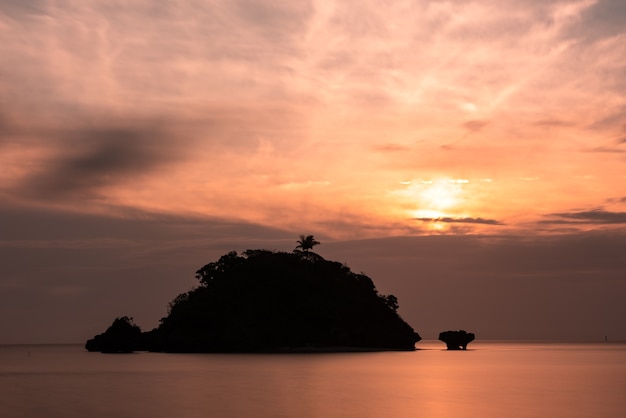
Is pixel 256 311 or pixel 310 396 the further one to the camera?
pixel 256 311

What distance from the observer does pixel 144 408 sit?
55.2m

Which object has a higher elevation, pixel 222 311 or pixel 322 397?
pixel 222 311

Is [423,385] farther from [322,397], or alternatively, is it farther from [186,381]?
[186,381]

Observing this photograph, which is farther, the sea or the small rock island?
the small rock island

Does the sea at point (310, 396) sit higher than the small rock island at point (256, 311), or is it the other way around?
the small rock island at point (256, 311)

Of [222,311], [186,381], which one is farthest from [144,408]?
[222,311]

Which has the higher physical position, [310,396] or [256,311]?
[256,311]

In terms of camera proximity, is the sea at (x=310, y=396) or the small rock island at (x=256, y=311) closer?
the sea at (x=310, y=396)

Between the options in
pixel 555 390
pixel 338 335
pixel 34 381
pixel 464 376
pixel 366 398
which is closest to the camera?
pixel 366 398

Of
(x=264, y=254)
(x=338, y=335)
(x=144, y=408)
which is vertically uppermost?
(x=264, y=254)

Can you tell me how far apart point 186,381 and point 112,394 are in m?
16.7

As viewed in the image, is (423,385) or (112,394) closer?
(112,394)

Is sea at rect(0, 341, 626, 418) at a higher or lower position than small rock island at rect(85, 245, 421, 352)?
lower

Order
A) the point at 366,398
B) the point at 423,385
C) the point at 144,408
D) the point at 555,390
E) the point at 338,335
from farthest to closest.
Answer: the point at 338,335 → the point at 423,385 → the point at 555,390 → the point at 366,398 → the point at 144,408
